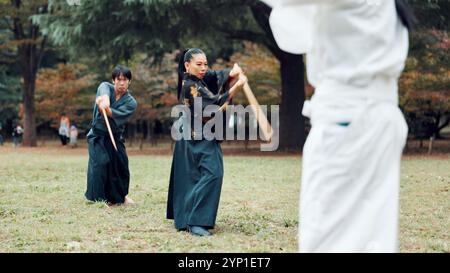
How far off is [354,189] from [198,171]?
341cm

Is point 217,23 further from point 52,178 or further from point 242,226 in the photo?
point 242,226

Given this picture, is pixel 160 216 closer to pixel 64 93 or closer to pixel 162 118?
pixel 162 118

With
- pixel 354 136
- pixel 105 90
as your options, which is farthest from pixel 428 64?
pixel 354 136

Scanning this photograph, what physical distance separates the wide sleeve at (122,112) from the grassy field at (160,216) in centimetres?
119

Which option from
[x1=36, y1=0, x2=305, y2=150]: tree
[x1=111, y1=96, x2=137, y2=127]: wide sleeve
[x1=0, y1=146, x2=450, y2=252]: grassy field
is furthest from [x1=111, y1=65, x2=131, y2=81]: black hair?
[x1=36, y1=0, x2=305, y2=150]: tree

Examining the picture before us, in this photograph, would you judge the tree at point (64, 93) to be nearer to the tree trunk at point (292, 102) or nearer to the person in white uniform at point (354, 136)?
the tree trunk at point (292, 102)

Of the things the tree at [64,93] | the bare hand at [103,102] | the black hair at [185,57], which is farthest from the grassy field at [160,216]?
the tree at [64,93]

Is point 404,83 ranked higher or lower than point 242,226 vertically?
higher

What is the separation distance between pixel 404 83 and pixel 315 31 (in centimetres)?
1857

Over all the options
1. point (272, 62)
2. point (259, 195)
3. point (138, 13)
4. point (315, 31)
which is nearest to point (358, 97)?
point (315, 31)

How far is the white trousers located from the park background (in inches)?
83.1

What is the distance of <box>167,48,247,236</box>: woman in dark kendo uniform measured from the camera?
23.5ft

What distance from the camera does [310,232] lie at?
4.15 m
